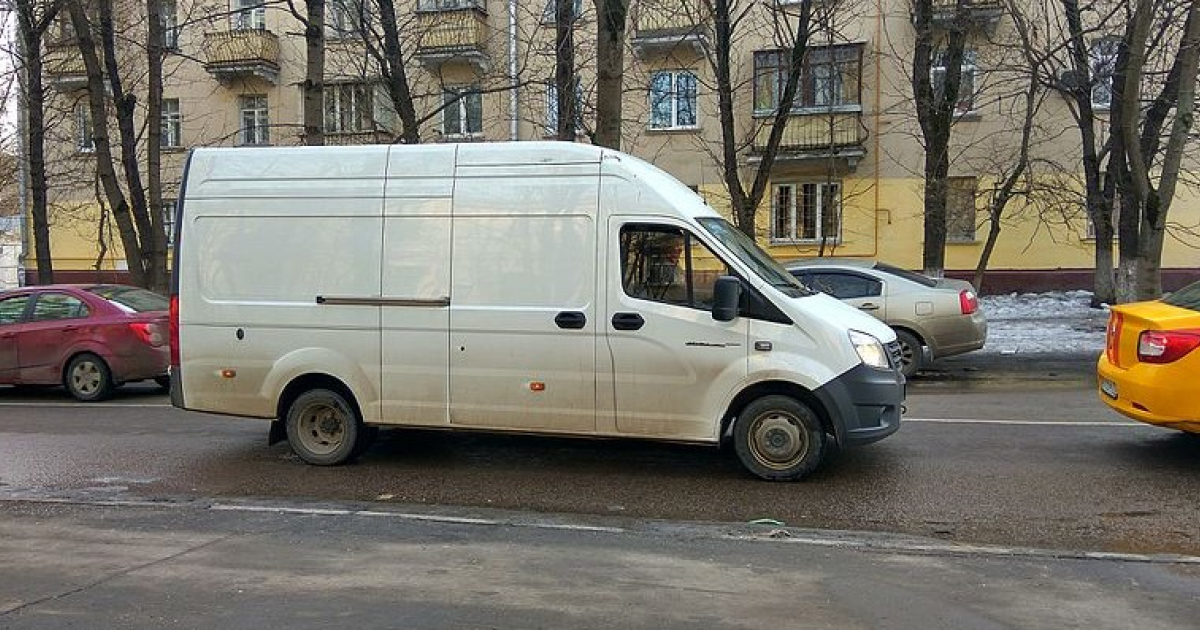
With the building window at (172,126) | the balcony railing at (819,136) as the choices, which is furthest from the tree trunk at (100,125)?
the balcony railing at (819,136)

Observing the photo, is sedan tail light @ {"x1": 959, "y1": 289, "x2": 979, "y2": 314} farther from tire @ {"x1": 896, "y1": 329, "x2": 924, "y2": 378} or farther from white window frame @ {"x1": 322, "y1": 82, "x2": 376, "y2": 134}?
white window frame @ {"x1": 322, "y1": 82, "x2": 376, "y2": 134}

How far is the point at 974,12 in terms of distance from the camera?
19531mm


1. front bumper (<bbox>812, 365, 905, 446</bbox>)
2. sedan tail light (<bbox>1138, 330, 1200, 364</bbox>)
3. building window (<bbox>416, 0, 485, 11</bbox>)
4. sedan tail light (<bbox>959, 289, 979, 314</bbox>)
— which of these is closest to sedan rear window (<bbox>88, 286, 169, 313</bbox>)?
front bumper (<bbox>812, 365, 905, 446</bbox>)

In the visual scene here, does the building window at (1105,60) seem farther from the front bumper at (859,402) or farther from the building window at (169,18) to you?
the building window at (169,18)

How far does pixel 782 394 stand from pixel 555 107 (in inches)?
627

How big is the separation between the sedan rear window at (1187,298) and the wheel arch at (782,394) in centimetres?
291

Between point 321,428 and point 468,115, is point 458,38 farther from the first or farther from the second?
point 321,428

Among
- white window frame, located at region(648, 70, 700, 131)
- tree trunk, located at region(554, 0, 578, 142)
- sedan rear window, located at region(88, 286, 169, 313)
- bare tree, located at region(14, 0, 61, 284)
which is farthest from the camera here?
white window frame, located at region(648, 70, 700, 131)

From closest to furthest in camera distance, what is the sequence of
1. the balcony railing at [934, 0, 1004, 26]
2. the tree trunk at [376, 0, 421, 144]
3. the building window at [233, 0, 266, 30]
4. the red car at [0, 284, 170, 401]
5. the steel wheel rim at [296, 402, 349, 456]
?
the steel wheel rim at [296, 402, 349, 456] < the red car at [0, 284, 170, 401] < the tree trunk at [376, 0, 421, 144] < the balcony railing at [934, 0, 1004, 26] < the building window at [233, 0, 266, 30]

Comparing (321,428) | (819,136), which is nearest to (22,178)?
(819,136)

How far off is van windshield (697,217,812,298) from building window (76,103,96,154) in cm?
2436

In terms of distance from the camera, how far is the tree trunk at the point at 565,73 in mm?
16375

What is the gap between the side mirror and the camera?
654cm

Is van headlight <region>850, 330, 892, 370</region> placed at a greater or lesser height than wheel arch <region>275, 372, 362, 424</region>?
greater
